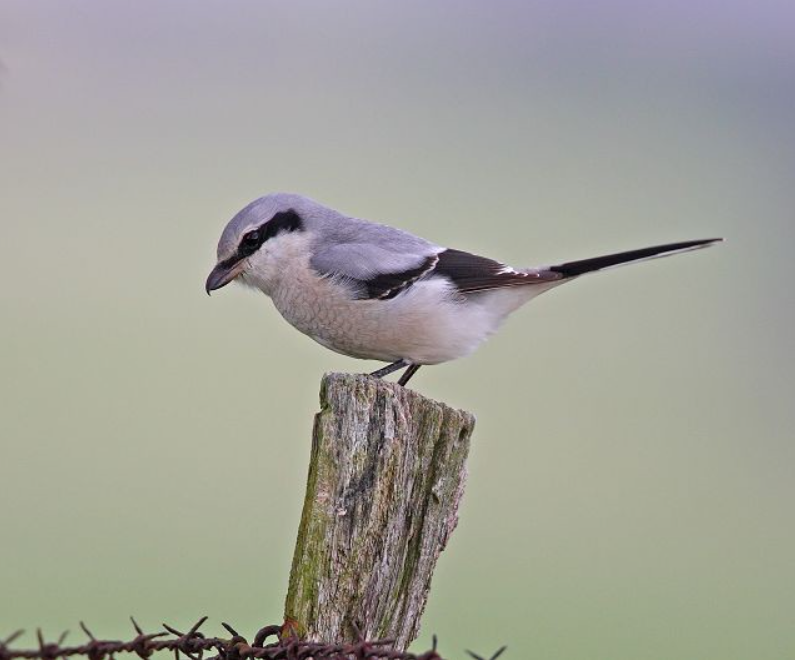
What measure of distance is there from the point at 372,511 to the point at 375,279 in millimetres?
1819

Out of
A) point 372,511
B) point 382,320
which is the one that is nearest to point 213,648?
point 372,511

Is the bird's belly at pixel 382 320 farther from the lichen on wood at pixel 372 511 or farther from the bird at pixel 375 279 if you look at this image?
the lichen on wood at pixel 372 511

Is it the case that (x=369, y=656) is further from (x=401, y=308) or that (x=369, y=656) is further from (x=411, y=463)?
(x=401, y=308)

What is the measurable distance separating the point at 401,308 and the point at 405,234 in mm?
415

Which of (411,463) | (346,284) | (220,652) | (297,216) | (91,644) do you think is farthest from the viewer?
(297,216)

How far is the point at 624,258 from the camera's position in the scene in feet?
15.8

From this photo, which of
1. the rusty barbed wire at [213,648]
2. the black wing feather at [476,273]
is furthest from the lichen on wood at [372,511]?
the black wing feather at [476,273]

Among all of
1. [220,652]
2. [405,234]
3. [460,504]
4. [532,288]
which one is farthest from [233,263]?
[220,652]

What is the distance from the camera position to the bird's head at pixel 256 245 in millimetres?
4676

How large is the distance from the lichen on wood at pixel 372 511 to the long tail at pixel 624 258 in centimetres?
198

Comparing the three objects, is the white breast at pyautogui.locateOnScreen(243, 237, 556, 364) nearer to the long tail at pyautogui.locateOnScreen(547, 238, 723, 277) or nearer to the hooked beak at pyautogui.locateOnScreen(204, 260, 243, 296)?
the hooked beak at pyautogui.locateOnScreen(204, 260, 243, 296)

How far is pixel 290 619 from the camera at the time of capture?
276 centimetres

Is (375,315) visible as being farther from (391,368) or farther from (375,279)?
(391,368)

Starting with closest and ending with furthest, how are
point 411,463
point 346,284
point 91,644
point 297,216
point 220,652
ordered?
point 91,644 < point 220,652 < point 411,463 < point 346,284 < point 297,216
